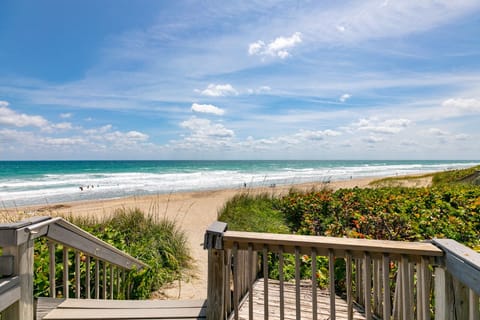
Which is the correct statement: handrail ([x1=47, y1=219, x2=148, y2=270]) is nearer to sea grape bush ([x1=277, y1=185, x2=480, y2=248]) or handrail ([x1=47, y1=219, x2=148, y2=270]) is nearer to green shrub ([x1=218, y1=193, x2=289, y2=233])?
sea grape bush ([x1=277, y1=185, x2=480, y2=248])

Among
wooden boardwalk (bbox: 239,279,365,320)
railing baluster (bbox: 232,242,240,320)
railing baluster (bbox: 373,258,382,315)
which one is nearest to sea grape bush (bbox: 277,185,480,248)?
wooden boardwalk (bbox: 239,279,365,320)

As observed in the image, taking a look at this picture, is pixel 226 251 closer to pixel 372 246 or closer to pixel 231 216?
pixel 372 246

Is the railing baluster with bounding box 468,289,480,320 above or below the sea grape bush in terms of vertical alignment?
above

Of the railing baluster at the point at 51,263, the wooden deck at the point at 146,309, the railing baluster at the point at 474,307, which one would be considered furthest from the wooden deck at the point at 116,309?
the railing baluster at the point at 474,307

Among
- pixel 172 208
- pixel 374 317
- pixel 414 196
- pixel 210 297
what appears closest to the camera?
pixel 210 297

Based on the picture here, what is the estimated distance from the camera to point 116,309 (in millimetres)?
3076

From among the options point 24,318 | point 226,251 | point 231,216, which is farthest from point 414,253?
point 231,216

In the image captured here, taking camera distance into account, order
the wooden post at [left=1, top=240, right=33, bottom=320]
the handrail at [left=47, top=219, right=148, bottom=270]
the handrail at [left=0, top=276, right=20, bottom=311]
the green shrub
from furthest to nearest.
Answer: the green shrub
the handrail at [left=47, top=219, right=148, bottom=270]
the wooden post at [left=1, top=240, right=33, bottom=320]
the handrail at [left=0, top=276, right=20, bottom=311]

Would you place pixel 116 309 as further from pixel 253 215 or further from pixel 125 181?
pixel 125 181

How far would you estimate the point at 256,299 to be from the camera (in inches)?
148

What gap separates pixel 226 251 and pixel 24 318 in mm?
1614

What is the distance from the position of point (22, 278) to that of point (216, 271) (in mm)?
1448

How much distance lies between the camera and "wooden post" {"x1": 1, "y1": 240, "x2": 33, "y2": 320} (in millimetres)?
2195

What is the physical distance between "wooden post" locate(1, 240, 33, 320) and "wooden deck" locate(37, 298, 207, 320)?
0.50 m
